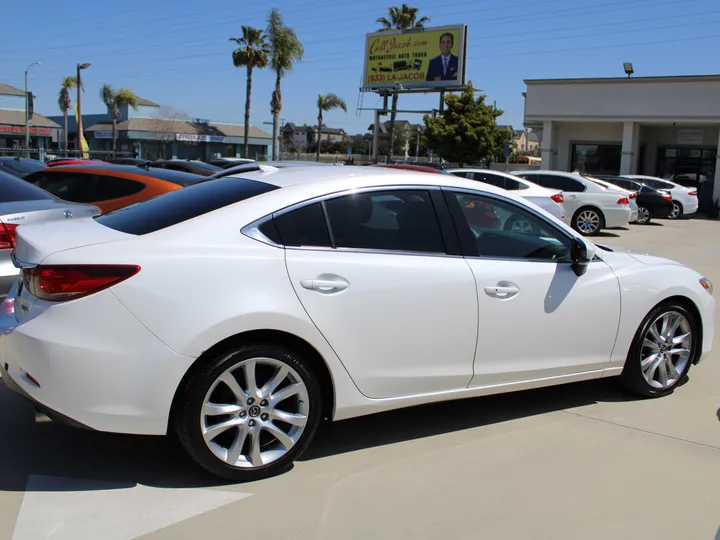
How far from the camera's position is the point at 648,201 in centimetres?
2206

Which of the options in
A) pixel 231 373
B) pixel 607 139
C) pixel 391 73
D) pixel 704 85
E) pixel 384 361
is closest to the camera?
pixel 231 373

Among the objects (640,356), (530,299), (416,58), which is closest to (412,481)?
(530,299)

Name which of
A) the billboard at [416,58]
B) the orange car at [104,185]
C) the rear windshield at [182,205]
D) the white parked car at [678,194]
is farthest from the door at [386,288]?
the billboard at [416,58]

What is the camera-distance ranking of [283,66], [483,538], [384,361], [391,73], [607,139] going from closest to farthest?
[483,538]
[384,361]
[607,139]
[391,73]
[283,66]

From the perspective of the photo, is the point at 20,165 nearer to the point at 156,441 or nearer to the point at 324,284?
the point at 156,441

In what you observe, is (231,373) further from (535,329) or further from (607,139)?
(607,139)

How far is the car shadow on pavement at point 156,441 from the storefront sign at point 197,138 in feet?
186

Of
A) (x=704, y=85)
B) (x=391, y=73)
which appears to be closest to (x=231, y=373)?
(x=704, y=85)

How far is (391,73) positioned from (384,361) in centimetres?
3764

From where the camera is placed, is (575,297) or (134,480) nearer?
(134,480)

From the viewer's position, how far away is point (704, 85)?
91.0 feet

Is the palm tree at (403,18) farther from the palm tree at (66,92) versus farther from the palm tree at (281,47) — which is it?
the palm tree at (66,92)

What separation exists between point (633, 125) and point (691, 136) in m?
3.12

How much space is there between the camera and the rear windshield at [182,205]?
361 centimetres
